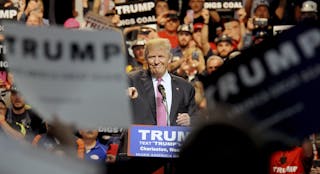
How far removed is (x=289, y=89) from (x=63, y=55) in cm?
49

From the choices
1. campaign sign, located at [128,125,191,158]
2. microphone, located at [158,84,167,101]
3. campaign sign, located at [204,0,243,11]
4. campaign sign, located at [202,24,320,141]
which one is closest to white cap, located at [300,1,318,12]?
campaign sign, located at [204,0,243,11]

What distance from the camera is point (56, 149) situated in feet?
6.55

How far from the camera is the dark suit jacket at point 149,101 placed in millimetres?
6453

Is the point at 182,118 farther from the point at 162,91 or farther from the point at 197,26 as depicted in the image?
the point at 197,26

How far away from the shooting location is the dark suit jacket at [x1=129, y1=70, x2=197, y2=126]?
21.2 feet

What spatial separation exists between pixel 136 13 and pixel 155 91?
175 centimetres

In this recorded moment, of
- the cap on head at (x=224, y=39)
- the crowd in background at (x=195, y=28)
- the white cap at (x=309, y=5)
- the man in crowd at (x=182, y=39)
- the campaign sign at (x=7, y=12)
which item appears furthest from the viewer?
the man in crowd at (x=182, y=39)

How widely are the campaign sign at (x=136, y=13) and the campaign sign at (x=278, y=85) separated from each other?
6335mm

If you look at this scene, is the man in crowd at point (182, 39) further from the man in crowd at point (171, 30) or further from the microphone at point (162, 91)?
the microphone at point (162, 91)

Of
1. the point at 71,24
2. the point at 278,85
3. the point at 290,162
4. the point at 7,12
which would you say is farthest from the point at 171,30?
the point at 278,85

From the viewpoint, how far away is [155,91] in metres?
6.48

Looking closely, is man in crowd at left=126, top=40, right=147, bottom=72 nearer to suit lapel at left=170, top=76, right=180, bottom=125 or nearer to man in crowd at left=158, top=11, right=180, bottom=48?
man in crowd at left=158, top=11, right=180, bottom=48

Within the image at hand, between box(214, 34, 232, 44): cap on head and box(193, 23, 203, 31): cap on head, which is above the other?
box(193, 23, 203, 31): cap on head

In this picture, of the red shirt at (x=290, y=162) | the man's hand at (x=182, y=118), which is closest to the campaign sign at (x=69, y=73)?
the man's hand at (x=182, y=118)
